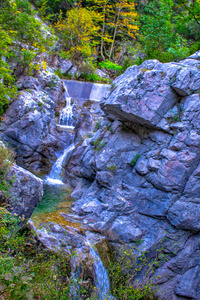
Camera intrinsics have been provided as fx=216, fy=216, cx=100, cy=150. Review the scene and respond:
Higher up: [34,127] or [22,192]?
[34,127]

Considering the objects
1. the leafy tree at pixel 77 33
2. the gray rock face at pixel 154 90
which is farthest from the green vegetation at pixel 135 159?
the leafy tree at pixel 77 33

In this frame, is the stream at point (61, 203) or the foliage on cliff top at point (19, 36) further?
the foliage on cliff top at point (19, 36)

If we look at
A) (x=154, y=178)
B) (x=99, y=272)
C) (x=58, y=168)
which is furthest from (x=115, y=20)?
(x=99, y=272)

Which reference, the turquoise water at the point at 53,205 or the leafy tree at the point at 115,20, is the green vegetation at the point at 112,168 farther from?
the leafy tree at the point at 115,20

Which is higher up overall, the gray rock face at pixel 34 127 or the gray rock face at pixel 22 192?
the gray rock face at pixel 34 127

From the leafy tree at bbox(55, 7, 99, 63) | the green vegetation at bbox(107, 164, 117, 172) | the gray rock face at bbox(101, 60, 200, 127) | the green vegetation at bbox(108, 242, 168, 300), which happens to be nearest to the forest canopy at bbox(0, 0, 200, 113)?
the leafy tree at bbox(55, 7, 99, 63)

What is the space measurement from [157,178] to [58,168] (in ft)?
23.8

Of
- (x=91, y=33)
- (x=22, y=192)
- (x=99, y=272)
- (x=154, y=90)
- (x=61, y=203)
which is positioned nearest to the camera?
(x=22, y=192)

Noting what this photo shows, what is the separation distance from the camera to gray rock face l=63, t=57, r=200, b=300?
267 inches

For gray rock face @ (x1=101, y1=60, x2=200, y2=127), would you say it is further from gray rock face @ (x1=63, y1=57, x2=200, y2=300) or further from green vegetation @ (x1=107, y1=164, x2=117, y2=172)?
green vegetation @ (x1=107, y1=164, x2=117, y2=172)

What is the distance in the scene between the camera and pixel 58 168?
517 inches

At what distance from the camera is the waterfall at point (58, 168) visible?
12598 mm

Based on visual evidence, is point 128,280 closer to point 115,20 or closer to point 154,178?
point 154,178

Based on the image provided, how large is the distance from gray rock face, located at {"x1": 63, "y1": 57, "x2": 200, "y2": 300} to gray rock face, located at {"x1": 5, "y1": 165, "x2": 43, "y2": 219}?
300cm
